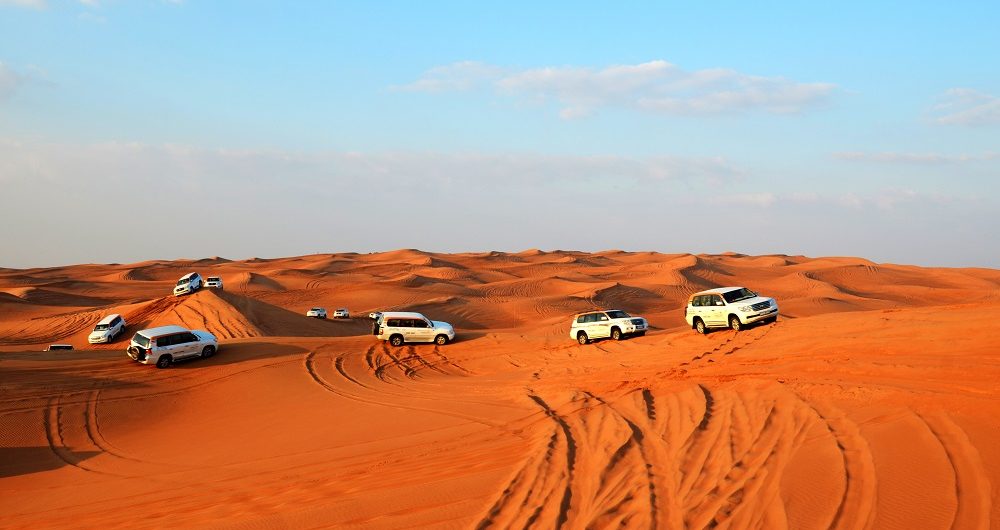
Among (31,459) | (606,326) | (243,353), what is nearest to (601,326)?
(606,326)

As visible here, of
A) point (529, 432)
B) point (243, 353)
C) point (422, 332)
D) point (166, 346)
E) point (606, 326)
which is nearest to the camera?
point (529, 432)

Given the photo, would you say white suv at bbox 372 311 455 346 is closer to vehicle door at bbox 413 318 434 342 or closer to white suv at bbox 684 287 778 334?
vehicle door at bbox 413 318 434 342

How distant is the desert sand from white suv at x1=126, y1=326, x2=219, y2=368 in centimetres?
42

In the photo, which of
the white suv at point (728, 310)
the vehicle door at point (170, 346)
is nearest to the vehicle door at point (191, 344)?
the vehicle door at point (170, 346)

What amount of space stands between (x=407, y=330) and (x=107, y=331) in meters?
16.8

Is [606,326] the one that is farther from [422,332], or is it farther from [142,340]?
[142,340]

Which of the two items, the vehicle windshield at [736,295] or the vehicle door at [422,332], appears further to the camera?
the vehicle door at [422,332]

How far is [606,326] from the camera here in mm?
26547

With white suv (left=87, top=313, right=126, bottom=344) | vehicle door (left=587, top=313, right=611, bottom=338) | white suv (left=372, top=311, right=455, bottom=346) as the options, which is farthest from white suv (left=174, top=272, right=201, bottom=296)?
vehicle door (left=587, top=313, right=611, bottom=338)

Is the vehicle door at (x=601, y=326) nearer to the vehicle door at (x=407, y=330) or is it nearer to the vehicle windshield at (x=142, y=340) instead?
the vehicle door at (x=407, y=330)

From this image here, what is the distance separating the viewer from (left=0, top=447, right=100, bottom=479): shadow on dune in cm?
1435

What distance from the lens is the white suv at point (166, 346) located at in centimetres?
2348

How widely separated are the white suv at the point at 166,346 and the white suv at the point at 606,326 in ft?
44.3

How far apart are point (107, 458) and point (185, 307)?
892 inches
